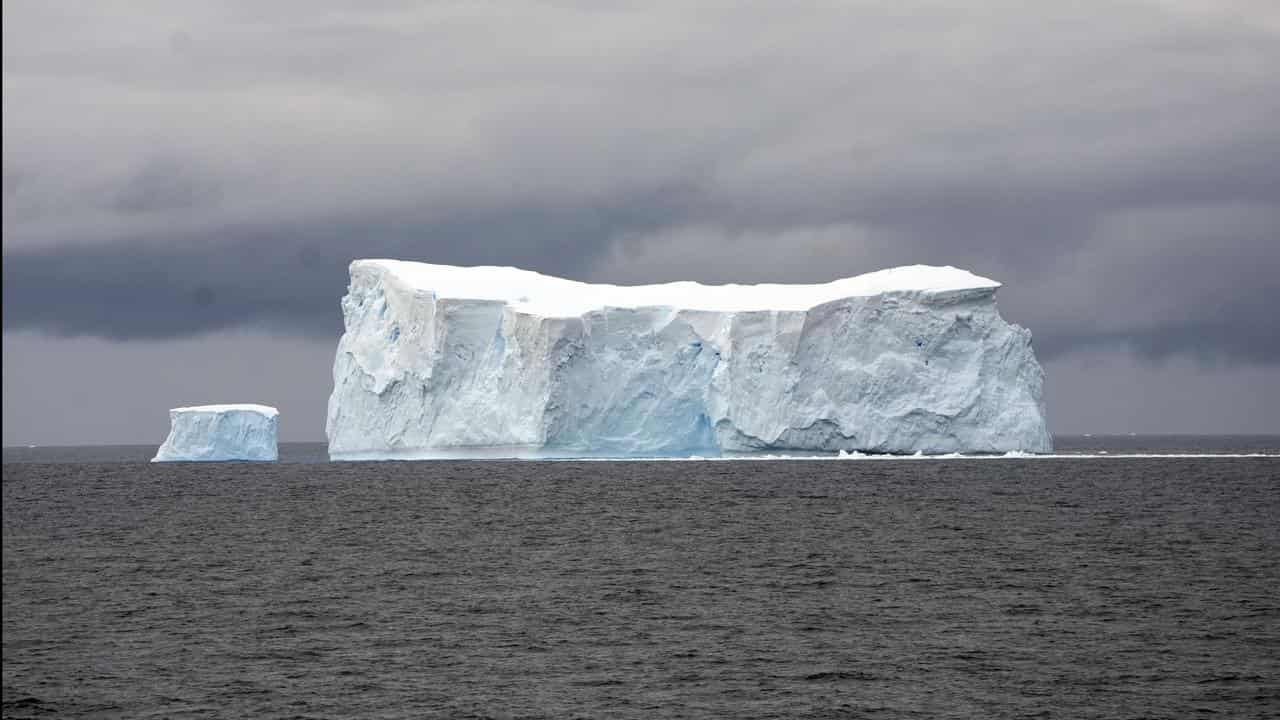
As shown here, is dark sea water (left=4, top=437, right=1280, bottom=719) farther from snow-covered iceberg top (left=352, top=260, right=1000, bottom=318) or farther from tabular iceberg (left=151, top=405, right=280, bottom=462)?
tabular iceberg (left=151, top=405, right=280, bottom=462)

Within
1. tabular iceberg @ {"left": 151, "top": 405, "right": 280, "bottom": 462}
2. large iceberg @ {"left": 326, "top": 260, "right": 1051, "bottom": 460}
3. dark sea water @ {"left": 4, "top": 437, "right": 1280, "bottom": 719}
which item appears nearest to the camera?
dark sea water @ {"left": 4, "top": 437, "right": 1280, "bottom": 719}

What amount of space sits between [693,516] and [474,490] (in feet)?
40.5

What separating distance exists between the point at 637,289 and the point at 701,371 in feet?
16.8

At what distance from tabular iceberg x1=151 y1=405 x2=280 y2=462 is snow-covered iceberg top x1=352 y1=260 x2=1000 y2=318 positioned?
310 inches

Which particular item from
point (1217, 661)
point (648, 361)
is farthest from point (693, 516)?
Answer: point (1217, 661)

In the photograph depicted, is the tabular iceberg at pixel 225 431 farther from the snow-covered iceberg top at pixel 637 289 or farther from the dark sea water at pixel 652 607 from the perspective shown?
the dark sea water at pixel 652 607

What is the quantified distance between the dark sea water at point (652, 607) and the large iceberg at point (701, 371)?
671cm

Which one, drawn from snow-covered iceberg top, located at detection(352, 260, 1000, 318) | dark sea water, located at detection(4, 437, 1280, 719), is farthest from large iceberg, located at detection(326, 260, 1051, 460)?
dark sea water, located at detection(4, 437, 1280, 719)

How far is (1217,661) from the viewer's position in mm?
13836

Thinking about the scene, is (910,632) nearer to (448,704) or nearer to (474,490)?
(448,704)

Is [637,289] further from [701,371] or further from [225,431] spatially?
[225,431]

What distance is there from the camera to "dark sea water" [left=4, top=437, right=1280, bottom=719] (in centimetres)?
1250

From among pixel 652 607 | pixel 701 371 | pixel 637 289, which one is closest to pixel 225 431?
pixel 637 289

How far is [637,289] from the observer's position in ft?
160
